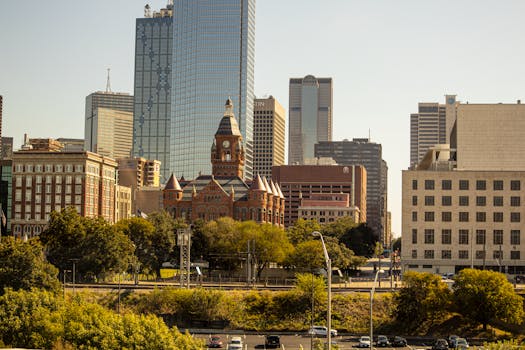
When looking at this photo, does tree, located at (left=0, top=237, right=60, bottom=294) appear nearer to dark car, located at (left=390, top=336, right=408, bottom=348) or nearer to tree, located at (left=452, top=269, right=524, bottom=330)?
dark car, located at (left=390, top=336, right=408, bottom=348)

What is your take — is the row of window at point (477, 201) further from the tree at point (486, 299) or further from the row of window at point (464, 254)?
the tree at point (486, 299)

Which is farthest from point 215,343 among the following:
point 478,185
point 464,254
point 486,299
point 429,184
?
point 478,185

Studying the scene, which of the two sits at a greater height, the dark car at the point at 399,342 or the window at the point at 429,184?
the window at the point at 429,184

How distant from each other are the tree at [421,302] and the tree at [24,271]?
4312 cm

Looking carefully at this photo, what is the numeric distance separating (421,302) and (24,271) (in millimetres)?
49078

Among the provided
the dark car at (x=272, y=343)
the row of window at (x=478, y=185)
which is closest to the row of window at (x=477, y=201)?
the row of window at (x=478, y=185)

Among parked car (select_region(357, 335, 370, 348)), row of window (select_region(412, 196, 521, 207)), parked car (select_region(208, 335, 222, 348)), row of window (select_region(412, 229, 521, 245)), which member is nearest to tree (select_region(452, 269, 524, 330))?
parked car (select_region(357, 335, 370, 348))

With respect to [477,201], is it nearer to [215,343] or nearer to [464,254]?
[464,254]

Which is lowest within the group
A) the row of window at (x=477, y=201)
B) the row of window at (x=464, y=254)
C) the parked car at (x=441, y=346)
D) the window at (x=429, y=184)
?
the parked car at (x=441, y=346)

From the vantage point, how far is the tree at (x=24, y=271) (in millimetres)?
111875

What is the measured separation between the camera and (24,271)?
371 feet

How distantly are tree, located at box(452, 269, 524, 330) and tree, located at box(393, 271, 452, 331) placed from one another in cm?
198

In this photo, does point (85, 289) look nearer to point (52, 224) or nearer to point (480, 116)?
point (52, 224)

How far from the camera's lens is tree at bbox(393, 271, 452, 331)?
359 ft
